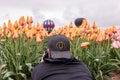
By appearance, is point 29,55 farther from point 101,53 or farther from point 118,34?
point 118,34

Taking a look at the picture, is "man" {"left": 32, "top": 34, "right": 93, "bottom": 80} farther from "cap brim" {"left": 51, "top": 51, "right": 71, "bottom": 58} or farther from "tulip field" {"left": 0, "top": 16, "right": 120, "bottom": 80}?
"tulip field" {"left": 0, "top": 16, "right": 120, "bottom": 80}

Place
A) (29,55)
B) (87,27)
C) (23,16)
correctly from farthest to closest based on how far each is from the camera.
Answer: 1. (87,27)
2. (23,16)
3. (29,55)

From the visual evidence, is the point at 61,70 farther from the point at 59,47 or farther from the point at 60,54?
the point at 59,47

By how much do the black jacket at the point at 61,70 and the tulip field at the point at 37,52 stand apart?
2.80m

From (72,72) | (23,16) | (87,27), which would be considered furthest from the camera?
(87,27)

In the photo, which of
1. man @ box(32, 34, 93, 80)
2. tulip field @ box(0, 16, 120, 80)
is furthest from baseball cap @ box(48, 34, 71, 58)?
tulip field @ box(0, 16, 120, 80)

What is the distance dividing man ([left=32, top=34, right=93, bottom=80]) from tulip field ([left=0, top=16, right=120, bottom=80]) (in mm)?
2789

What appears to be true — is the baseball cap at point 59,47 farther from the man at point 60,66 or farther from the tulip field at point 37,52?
the tulip field at point 37,52

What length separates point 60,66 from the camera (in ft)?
16.2

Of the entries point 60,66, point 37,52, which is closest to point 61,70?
point 60,66

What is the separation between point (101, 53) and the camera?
887 centimetres

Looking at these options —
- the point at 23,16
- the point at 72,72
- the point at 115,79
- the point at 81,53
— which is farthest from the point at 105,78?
the point at 72,72

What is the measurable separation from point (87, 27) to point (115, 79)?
5.97 feet

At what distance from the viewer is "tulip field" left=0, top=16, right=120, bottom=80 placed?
26.5ft
